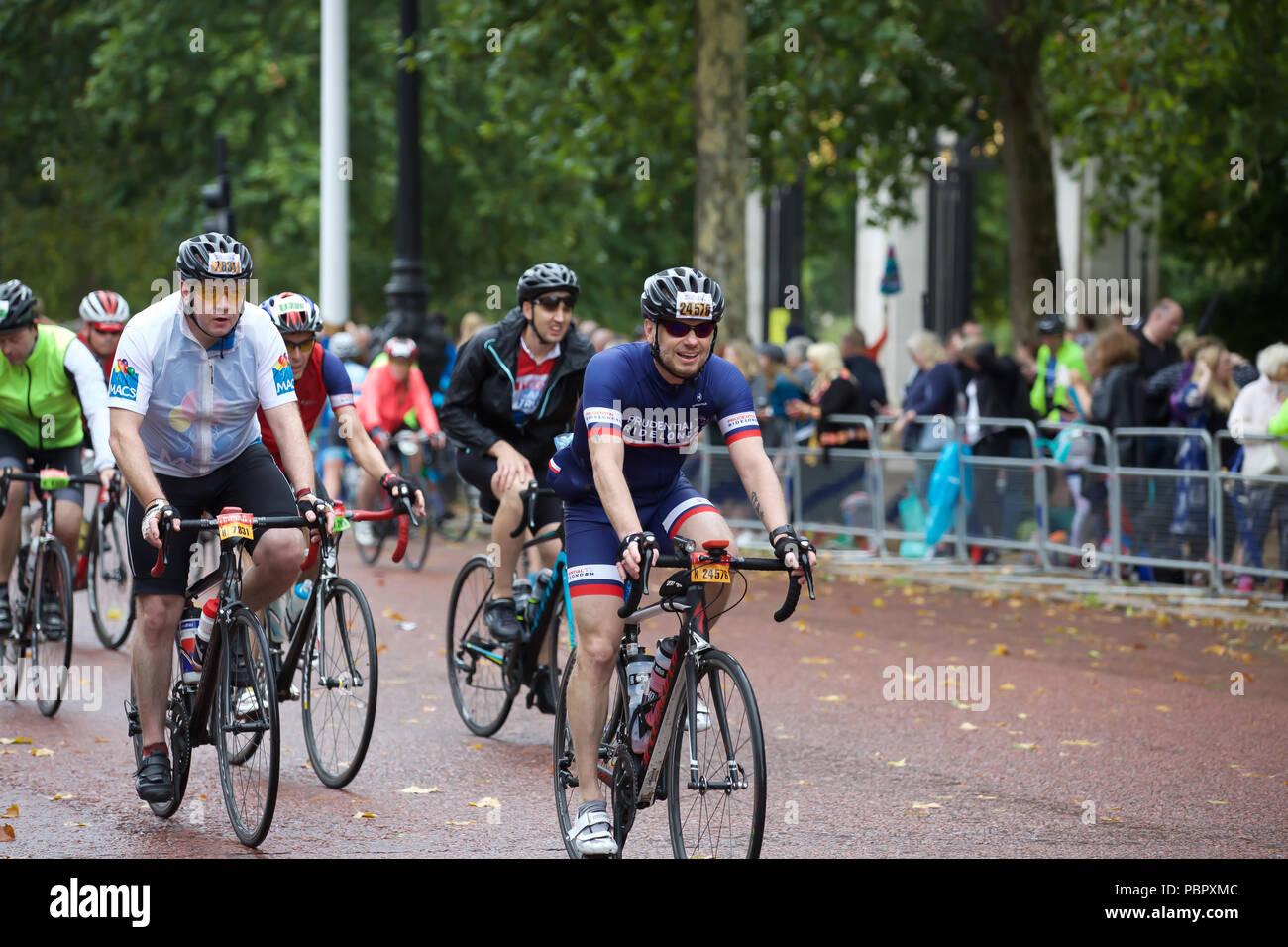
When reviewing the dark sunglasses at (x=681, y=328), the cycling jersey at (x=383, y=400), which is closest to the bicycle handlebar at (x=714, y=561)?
the dark sunglasses at (x=681, y=328)

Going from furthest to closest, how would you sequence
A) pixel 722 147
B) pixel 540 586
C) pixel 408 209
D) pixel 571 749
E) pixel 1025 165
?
pixel 1025 165
pixel 408 209
pixel 722 147
pixel 540 586
pixel 571 749

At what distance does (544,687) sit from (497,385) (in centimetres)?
134

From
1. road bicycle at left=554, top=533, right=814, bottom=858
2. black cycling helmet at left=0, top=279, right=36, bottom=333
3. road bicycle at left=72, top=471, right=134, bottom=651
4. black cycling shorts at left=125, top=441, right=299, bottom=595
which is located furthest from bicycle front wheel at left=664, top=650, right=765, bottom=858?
road bicycle at left=72, top=471, right=134, bottom=651

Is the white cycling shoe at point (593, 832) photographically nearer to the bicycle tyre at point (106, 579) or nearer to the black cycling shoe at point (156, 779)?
the black cycling shoe at point (156, 779)

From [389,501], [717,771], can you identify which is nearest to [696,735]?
[717,771]

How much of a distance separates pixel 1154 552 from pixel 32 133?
77.2ft

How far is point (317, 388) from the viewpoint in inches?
316

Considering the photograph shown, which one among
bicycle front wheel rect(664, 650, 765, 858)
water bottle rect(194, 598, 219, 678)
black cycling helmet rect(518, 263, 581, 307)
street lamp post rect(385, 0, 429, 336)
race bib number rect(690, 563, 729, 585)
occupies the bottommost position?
bicycle front wheel rect(664, 650, 765, 858)

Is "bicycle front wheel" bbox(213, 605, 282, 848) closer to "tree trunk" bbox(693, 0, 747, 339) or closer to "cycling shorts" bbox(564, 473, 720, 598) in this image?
"cycling shorts" bbox(564, 473, 720, 598)

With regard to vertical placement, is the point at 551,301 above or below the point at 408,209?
below

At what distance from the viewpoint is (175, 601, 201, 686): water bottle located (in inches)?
259

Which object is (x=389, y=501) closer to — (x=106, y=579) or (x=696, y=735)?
(x=106, y=579)

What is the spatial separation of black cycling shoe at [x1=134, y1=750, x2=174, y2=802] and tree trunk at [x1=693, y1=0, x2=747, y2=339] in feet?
37.4

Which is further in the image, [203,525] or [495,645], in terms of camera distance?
[495,645]
